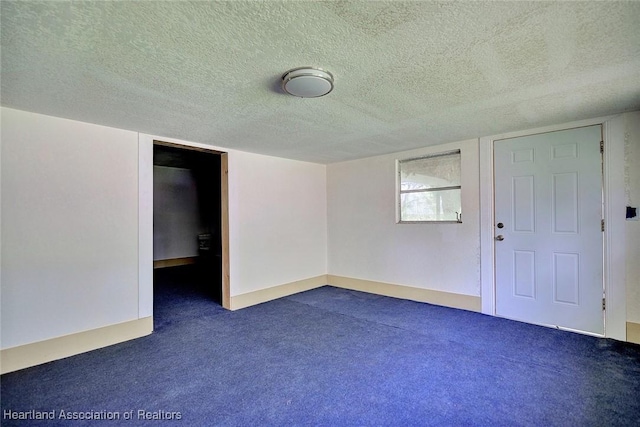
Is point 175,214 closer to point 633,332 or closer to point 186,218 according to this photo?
point 186,218

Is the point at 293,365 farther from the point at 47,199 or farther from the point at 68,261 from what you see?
the point at 47,199

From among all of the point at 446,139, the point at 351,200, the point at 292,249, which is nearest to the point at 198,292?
the point at 292,249

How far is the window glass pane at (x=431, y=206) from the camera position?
159 inches

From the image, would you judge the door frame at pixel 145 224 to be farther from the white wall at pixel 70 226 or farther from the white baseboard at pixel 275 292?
the white baseboard at pixel 275 292

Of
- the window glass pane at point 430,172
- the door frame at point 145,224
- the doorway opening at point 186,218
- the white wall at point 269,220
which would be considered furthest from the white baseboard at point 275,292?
the window glass pane at point 430,172

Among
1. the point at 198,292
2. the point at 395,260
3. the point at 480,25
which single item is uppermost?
the point at 480,25

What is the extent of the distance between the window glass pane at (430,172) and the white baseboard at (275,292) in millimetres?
2250

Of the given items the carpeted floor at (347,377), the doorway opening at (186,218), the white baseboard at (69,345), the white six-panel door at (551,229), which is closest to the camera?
the carpeted floor at (347,377)

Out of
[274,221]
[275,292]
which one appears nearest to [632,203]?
[274,221]

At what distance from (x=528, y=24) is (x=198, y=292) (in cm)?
521

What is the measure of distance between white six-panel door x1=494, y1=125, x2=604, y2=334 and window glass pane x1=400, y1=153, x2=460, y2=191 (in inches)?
A: 21.8

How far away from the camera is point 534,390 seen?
2053 mm

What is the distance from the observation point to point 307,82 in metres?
1.95

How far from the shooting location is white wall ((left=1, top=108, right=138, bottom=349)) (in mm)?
2484
